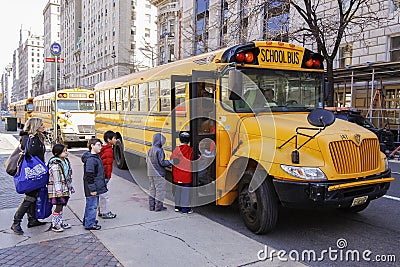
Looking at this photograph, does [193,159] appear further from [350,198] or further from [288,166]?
[350,198]

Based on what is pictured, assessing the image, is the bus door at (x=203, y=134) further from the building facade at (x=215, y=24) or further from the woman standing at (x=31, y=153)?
the building facade at (x=215, y=24)

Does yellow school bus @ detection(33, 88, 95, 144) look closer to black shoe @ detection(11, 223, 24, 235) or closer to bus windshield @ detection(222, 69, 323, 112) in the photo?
black shoe @ detection(11, 223, 24, 235)

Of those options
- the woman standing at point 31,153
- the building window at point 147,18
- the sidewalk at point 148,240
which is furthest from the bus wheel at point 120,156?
the building window at point 147,18

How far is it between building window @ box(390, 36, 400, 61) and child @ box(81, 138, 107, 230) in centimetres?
1855

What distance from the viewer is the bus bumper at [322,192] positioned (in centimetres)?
447

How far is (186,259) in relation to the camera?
429 cm

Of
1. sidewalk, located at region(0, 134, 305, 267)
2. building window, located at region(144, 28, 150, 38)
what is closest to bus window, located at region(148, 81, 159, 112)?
sidewalk, located at region(0, 134, 305, 267)

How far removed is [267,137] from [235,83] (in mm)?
1013

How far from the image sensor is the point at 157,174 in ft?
A: 20.7

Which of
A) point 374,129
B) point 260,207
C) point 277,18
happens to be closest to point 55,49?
point 260,207

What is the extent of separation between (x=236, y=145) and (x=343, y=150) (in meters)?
1.58

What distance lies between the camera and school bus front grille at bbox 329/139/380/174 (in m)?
4.60

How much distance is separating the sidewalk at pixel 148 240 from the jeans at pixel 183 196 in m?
0.21

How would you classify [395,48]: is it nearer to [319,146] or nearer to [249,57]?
[249,57]
